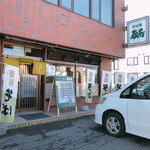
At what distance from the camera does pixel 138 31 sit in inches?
360

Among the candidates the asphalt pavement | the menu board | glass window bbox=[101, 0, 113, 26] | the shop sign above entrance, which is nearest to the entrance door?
the menu board

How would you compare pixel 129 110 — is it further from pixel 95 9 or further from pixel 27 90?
pixel 95 9

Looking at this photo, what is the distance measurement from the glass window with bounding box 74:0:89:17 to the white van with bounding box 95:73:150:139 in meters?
5.31

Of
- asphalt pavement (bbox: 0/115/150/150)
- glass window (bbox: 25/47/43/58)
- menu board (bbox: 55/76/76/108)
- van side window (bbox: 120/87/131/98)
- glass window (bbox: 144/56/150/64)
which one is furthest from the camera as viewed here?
glass window (bbox: 144/56/150/64)

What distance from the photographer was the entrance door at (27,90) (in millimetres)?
7082

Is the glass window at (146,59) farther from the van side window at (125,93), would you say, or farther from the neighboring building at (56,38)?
the van side window at (125,93)

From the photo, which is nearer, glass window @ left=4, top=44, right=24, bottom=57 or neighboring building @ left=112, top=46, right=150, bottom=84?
glass window @ left=4, top=44, right=24, bottom=57

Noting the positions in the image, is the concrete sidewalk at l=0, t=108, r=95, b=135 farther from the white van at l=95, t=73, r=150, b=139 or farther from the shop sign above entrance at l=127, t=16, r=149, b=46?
the shop sign above entrance at l=127, t=16, r=149, b=46

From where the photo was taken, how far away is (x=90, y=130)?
5211mm

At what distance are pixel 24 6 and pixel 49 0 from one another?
1400mm

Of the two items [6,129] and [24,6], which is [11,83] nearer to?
[6,129]

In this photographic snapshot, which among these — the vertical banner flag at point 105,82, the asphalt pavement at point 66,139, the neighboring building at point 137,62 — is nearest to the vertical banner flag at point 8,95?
the asphalt pavement at point 66,139

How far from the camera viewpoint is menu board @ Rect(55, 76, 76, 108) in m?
7.01

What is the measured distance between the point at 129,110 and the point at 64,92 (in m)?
3.55
